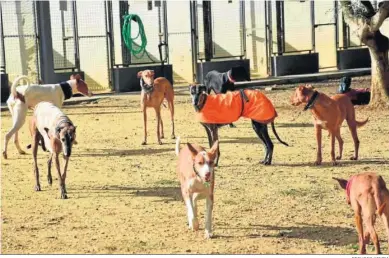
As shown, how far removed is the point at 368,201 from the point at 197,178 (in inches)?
61.7

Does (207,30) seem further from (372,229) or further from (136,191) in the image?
(372,229)

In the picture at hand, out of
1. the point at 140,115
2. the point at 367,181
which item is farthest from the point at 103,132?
the point at 367,181

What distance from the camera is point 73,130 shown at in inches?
343

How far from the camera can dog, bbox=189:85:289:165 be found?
10.4 meters

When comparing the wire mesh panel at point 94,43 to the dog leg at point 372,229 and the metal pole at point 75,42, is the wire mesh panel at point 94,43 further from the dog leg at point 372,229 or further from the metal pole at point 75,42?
the dog leg at point 372,229

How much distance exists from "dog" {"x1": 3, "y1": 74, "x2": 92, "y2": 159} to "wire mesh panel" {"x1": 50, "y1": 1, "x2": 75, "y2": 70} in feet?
26.1

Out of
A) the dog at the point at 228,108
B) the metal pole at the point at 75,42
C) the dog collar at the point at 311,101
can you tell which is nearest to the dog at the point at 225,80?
the dog at the point at 228,108

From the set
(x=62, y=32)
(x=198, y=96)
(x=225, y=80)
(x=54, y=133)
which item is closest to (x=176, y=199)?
(x=54, y=133)

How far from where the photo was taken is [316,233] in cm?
727

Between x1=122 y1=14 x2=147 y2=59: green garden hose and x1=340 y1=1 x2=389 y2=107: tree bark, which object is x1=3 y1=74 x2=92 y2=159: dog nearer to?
x1=340 y1=1 x2=389 y2=107: tree bark

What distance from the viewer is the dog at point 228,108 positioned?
10391mm

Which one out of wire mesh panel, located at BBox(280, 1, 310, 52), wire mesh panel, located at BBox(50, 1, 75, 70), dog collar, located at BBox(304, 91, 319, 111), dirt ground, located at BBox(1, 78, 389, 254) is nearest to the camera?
dirt ground, located at BBox(1, 78, 389, 254)

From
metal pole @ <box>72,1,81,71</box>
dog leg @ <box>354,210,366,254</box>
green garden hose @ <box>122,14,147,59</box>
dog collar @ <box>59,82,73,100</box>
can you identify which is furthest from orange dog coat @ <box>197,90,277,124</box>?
metal pole @ <box>72,1,81,71</box>

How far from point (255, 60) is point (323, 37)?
2050 mm
